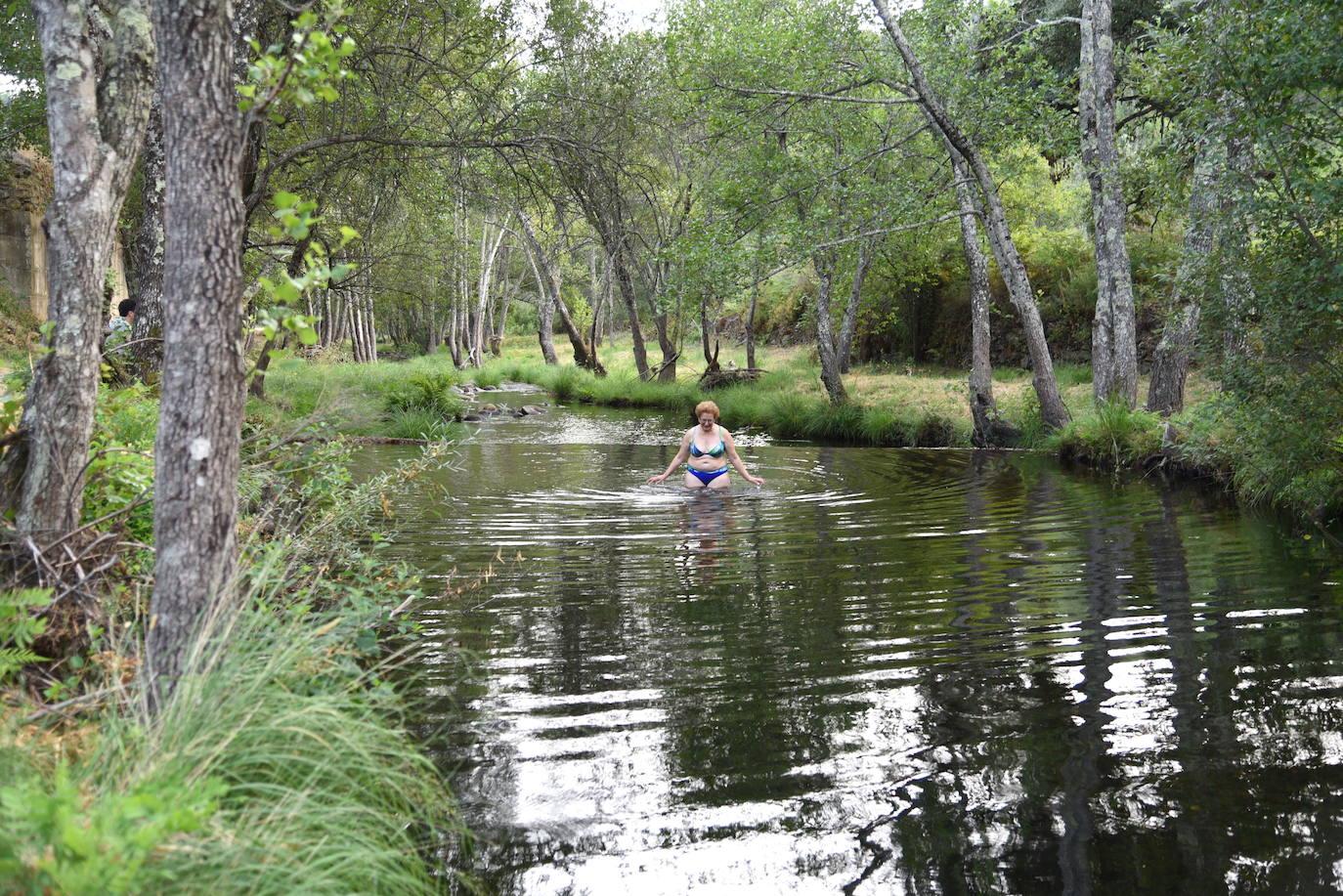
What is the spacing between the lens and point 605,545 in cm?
966

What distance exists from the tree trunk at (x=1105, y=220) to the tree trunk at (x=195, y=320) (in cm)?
1404

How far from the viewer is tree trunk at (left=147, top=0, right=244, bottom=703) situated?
128 inches

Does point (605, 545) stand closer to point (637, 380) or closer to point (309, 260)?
point (309, 260)

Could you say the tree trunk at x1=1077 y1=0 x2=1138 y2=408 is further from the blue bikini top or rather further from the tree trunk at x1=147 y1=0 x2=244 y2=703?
the tree trunk at x1=147 y1=0 x2=244 y2=703

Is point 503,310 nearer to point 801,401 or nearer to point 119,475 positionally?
point 801,401

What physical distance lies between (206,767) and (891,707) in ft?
11.1

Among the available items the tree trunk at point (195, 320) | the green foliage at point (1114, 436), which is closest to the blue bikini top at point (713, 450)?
the green foliage at point (1114, 436)

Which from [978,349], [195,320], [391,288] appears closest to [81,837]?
[195,320]

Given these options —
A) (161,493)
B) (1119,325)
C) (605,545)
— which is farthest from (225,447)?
(1119,325)

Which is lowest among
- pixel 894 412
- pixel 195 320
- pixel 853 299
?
pixel 894 412

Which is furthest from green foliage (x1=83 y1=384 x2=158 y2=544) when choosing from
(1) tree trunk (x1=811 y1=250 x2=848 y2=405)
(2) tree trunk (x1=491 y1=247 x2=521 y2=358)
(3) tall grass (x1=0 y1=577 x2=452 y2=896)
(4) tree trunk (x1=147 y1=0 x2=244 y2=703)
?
(2) tree trunk (x1=491 y1=247 x2=521 y2=358)

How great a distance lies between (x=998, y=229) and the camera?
629 inches

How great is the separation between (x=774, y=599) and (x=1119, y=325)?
429 inches

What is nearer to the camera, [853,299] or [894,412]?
[894,412]
